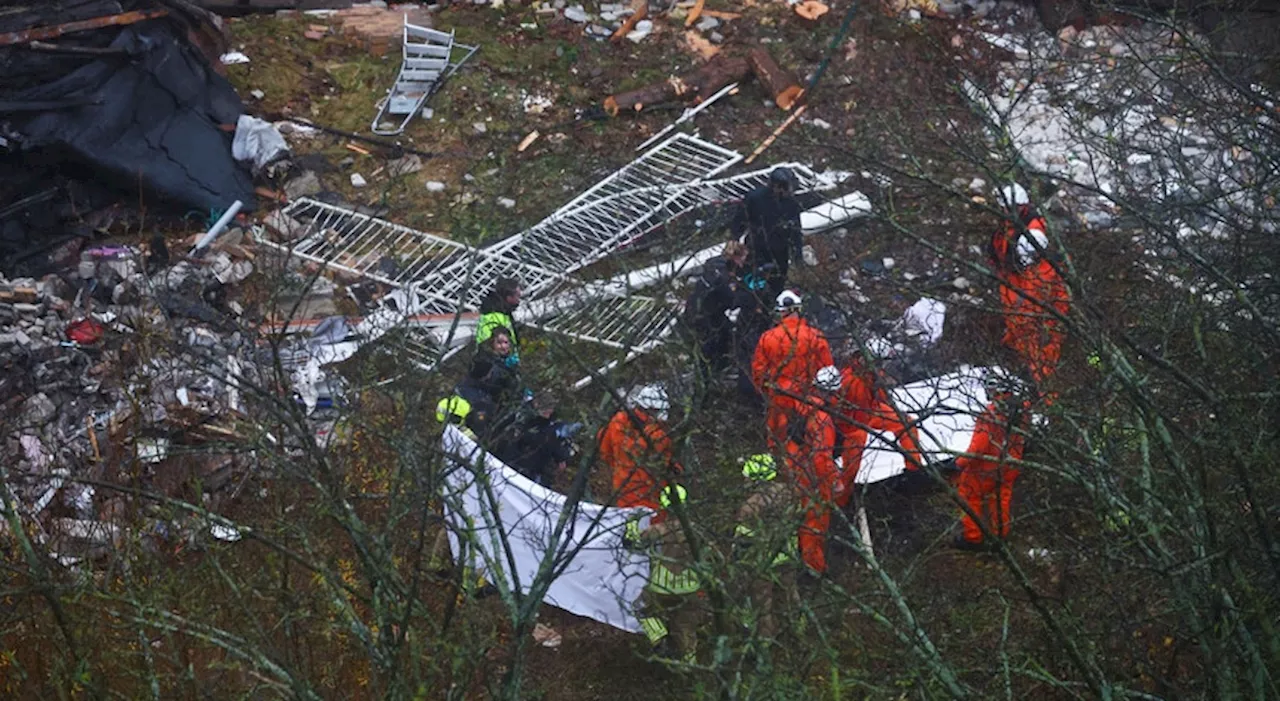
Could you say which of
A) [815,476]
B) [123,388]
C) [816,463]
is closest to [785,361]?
[816,463]

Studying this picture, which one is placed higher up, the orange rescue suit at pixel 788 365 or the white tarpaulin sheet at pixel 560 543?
the orange rescue suit at pixel 788 365

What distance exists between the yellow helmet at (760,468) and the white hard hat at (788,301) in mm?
1305

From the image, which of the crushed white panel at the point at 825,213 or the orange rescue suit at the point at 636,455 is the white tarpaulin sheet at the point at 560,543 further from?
the crushed white panel at the point at 825,213

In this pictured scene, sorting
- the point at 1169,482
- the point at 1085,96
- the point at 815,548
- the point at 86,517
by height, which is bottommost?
the point at 86,517

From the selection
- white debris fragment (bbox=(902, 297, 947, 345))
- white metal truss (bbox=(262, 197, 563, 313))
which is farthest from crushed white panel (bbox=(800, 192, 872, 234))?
white metal truss (bbox=(262, 197, 563, 313))

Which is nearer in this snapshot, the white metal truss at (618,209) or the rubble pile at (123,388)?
the rubble pile at (123,388)

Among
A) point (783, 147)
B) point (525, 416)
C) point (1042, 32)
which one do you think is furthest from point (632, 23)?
point (525, 416)

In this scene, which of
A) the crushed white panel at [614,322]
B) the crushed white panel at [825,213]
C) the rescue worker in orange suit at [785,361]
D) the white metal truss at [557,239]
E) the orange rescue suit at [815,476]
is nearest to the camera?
the orange rescue suit at [815,476]

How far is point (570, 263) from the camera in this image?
977 centimetres

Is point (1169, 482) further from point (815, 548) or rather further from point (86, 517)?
point (86, 517)

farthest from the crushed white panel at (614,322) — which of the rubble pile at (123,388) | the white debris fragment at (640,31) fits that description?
the white debris fragment at (640,31)

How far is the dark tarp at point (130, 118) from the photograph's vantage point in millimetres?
10203

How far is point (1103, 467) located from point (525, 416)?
3.09m

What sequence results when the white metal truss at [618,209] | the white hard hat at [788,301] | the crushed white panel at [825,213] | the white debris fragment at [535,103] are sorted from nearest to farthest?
the white hard hat at [788,301] < the white metal truss at [618,209] < the crushed white panel at [825,213] < the white debris fragment at [535,103]
